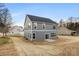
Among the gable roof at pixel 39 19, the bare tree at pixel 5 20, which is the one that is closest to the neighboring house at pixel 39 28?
the gable roof at pixel 39 19

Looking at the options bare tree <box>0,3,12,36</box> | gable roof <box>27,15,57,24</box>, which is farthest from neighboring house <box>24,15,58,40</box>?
bare tree <box>0,3,12,36</box>

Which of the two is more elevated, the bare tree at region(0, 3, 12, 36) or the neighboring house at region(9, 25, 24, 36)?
the bare tree at region(0, 3, 12, 36)

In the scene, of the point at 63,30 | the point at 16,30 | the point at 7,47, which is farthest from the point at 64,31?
the point at 7,47

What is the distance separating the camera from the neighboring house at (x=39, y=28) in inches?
149

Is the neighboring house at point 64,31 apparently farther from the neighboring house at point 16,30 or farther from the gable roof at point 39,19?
the neighboring house at point 16,30

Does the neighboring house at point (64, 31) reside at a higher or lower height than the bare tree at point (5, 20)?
lower

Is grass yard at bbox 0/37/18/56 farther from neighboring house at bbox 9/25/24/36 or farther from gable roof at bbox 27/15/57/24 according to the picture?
gable roof at bbox 27/15/57/24

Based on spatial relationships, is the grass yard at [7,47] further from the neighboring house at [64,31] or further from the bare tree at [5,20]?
the neighboring house at [64,31]

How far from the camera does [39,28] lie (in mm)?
3807

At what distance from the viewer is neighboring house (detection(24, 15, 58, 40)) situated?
12.4ft

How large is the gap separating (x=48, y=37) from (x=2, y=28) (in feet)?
1.76

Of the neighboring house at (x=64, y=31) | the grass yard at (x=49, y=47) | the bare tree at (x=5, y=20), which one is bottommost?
the grass yard at (x=49, y=47)

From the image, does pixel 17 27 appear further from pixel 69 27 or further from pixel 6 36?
pixel 69 27

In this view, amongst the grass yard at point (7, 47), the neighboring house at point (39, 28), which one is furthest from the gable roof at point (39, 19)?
the grass yard at point (7, 47)
